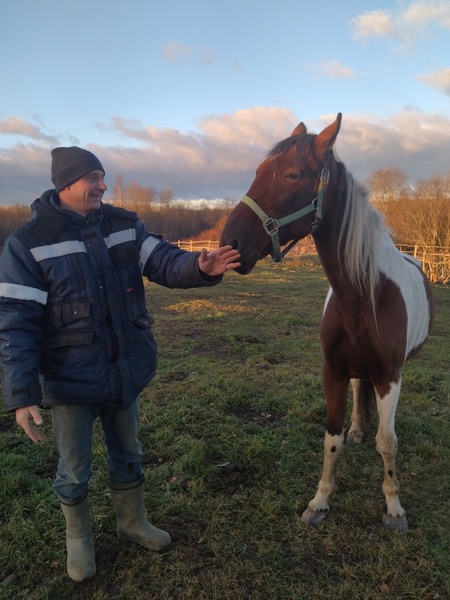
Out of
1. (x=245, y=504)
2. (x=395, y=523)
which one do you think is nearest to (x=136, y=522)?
(x=245, y=504)

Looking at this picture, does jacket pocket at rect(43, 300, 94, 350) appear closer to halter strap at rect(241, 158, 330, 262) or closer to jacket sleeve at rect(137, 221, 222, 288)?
jacket sleeve at rect(137, 221, 222, 288)

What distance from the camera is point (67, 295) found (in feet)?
6.57

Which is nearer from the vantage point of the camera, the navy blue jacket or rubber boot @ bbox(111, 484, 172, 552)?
the navy blue jacket

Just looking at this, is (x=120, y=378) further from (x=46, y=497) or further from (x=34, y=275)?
(x=46, y=497)

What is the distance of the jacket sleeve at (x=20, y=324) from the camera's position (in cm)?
182

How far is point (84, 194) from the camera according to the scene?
2051 millimetres

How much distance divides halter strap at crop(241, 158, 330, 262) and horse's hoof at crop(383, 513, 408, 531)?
1979mm

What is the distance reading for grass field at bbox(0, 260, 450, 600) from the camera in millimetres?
2217

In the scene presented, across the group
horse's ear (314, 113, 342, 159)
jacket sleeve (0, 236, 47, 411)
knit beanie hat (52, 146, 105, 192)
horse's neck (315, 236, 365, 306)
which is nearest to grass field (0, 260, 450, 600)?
jacket sleeve (0, 236, 47, 411)

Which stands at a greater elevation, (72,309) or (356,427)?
(72,309)

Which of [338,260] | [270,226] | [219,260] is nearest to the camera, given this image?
[219,260]

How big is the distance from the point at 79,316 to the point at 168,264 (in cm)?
A: 59

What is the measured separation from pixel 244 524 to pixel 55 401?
155cm

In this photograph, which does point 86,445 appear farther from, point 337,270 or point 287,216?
point 337,270
